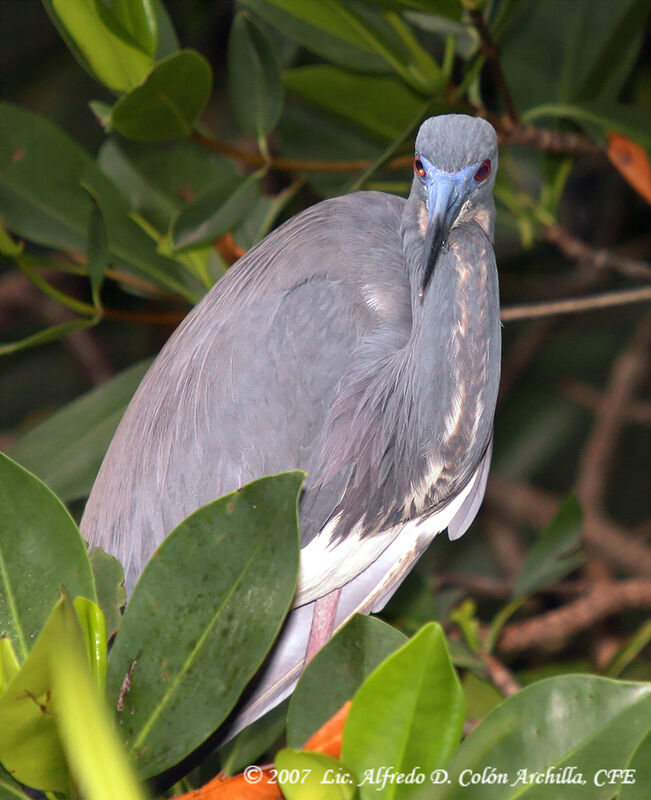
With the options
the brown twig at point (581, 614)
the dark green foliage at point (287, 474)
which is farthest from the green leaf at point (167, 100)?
the brown twig at point (581, 614)

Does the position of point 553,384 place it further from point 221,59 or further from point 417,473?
point 417,473

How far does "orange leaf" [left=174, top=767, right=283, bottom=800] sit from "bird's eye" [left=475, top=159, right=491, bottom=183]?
840mm

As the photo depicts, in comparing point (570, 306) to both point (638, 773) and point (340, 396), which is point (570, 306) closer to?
point (340, 396)

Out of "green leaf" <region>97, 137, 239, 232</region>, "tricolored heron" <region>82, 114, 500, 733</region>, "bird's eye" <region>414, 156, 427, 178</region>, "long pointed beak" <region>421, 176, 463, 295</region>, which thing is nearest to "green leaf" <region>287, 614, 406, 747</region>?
"tricolored heron" <region>82, 114, 500, 733</region>

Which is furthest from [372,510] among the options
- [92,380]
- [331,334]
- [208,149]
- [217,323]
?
[92,380]

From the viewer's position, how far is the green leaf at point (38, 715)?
66cm

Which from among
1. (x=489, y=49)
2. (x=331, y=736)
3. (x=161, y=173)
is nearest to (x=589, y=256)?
(x=489, y=49)

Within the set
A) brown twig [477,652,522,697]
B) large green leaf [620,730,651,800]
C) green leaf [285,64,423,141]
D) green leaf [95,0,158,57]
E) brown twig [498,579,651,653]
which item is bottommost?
brown twig [498,579,651,653]

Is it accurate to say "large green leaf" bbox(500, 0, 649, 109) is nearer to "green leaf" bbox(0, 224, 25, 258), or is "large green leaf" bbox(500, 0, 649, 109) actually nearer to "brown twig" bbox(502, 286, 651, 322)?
"brown twig" bbox(502, 286, 651, 322)

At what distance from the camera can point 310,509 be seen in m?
1.31

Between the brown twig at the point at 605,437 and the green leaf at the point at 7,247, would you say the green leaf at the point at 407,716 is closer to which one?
the green leaf at the point at 7,247

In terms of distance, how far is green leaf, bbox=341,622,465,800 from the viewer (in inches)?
29.9

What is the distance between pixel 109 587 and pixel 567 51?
1.37m

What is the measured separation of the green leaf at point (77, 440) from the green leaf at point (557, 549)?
0.82 metres
